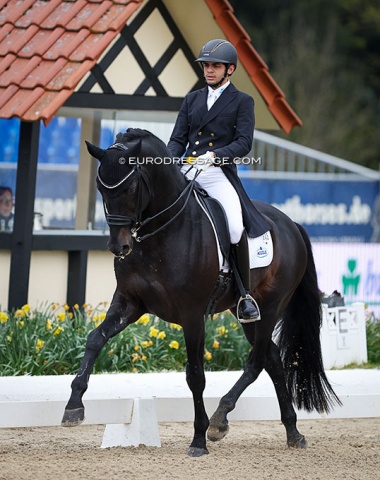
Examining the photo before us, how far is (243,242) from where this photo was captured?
728cm

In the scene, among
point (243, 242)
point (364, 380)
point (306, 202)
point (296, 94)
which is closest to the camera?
point (243, 242)

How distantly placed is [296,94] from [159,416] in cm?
2412

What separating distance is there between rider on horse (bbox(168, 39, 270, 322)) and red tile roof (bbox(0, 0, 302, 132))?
2378 mm

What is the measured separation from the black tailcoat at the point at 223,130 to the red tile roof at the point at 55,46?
7.49 ft

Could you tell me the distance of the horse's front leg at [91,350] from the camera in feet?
21.5

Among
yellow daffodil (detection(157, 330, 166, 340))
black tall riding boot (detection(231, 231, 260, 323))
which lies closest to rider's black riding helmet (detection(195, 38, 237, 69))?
black tall riding boot (detection(231, 231, 260, 323))

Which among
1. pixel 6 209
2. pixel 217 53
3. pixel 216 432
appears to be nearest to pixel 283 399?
pixel 216 432

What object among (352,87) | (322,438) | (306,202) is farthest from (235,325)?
(352,87)

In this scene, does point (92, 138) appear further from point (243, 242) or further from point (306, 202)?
point (306, 202)

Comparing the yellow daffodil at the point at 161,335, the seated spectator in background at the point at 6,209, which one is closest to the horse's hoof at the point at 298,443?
the yellow daffodil at the point at 161,335

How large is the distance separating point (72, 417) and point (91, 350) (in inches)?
17.4

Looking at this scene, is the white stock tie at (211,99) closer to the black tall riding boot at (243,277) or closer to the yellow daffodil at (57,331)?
the black tall riding boot at (243,277)

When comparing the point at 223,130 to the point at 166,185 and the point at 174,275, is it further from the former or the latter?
the point at 174,275

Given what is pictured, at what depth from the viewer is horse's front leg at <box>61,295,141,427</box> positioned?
6.56 metres
